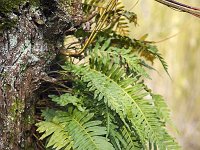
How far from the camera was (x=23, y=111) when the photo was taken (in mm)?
1229

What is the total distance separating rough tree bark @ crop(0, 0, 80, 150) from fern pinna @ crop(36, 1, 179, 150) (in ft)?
0.19

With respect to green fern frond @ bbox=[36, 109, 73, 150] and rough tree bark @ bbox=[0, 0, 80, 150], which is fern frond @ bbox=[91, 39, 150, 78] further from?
green fern frond @ bbox=[36, 109, 73, 150]

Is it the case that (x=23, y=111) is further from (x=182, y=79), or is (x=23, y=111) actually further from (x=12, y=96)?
(x=182, y=79)

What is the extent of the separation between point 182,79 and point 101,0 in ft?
10.5

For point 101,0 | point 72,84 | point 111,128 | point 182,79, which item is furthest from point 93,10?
point 182,79

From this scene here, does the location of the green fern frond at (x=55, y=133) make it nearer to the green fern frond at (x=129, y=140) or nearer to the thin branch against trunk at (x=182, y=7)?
the green fern frond at (x=129, y=140)

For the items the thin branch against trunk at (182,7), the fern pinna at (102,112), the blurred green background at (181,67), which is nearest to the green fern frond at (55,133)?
the fern pinna at (102,112)

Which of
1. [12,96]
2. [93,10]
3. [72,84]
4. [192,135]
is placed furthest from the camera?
[192,135]

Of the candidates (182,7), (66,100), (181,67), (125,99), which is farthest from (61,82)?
(181,67)

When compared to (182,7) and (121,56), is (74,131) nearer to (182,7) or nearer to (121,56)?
(121,56)

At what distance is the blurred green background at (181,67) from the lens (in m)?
4.44

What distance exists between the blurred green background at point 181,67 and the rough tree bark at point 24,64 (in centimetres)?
320

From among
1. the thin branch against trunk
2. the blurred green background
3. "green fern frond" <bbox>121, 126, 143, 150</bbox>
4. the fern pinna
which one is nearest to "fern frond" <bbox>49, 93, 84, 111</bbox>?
the fern pinna

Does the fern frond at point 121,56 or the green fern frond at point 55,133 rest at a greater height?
the fern frond at point 121,56
